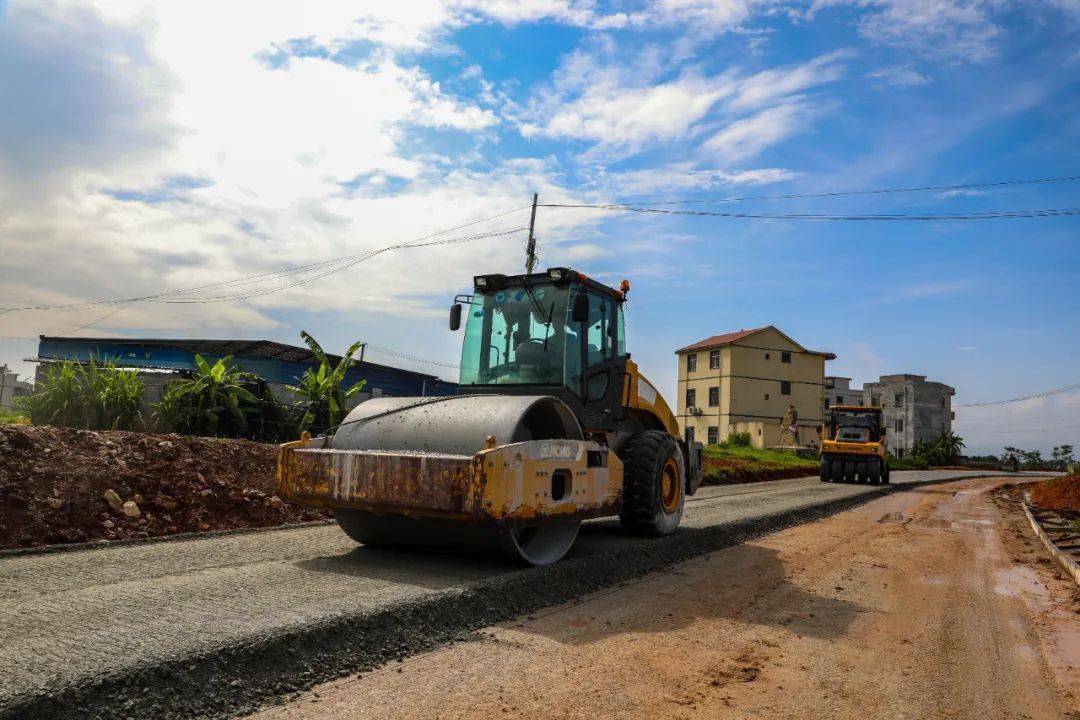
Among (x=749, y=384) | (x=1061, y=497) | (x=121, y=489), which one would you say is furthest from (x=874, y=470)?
(x=749, y=384)

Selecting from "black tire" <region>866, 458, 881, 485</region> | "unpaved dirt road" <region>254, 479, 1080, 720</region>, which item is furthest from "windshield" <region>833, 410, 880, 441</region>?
"unpaved dirt road" <region>254, 479, 1080, 720</region>

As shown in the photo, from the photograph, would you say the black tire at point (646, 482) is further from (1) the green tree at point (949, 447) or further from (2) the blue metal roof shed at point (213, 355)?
(1) the green tree at point (949, 447)

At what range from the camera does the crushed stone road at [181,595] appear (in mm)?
3498

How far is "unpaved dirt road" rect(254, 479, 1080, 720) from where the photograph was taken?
3.70 metres

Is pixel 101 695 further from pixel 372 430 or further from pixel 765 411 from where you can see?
pixel 765 411

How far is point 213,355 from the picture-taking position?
Answer: 30969 mm

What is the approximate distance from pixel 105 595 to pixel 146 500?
359 centimetres

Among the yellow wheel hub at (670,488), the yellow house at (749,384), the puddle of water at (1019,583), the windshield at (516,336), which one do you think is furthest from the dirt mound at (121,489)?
the yellow house at (749,384)

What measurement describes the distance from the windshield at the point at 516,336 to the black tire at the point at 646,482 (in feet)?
4.84

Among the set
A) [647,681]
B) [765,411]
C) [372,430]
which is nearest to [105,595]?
[372,430]

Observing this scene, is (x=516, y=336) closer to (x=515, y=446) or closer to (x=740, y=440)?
(x=515, y=446)

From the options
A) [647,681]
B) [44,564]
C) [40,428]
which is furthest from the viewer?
[40,428]

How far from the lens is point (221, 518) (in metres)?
8.27

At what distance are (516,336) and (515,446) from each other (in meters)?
2.26
